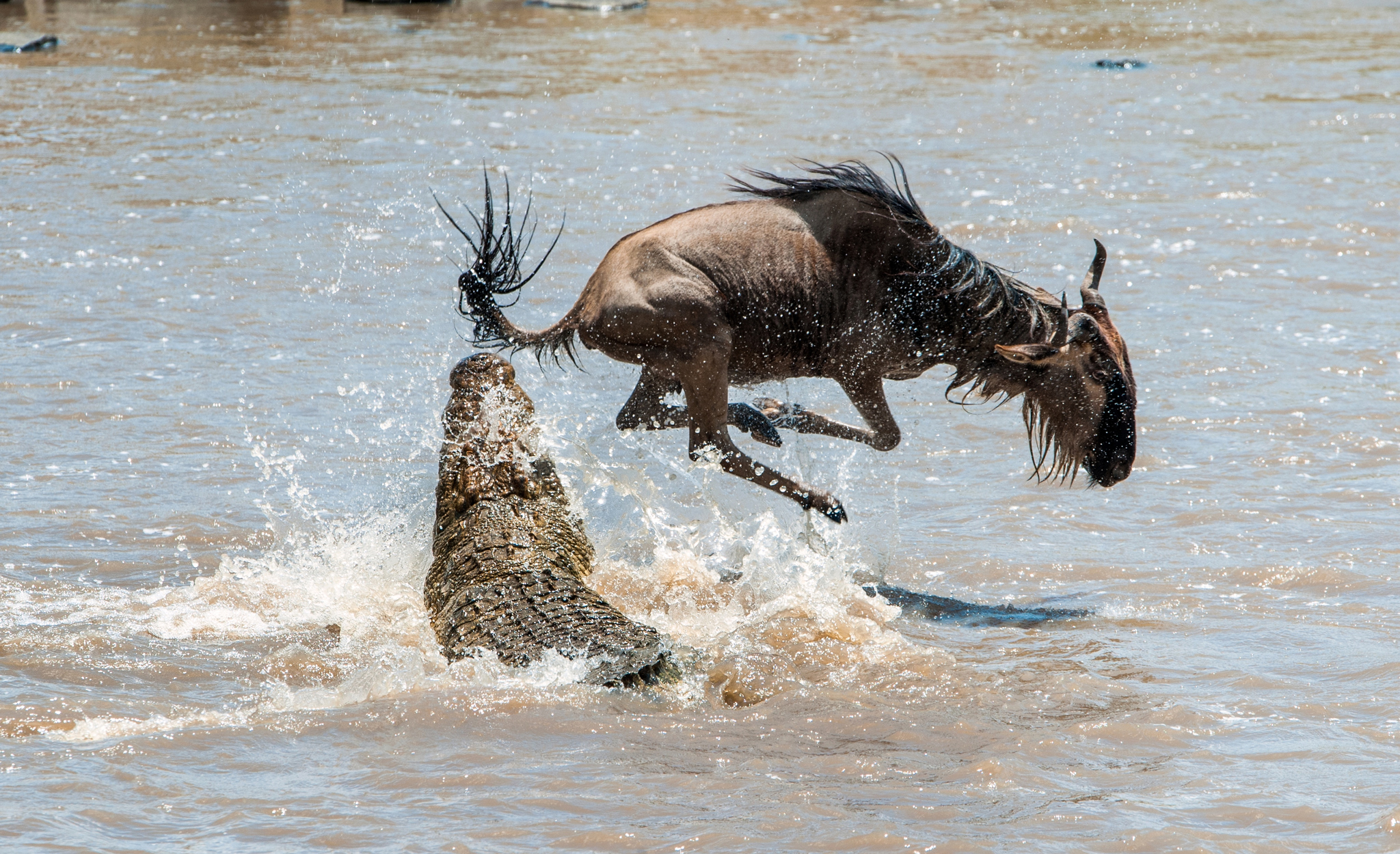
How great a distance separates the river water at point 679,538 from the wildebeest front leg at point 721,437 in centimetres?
22

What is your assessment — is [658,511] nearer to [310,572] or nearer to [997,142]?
[310,572]

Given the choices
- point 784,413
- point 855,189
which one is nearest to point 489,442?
point 784,413

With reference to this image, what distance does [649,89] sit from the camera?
18656mm

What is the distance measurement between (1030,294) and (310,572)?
3.13m

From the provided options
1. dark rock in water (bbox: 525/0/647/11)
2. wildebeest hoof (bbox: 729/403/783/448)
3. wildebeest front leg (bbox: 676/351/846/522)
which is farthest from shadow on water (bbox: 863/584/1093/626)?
dark rock in water (bbox: 525/0/647/11)

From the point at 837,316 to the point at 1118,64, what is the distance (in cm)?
1603

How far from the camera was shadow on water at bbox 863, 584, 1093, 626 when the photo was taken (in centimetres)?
553

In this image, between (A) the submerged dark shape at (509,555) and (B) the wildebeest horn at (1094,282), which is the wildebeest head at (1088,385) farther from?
(A) the submerged dark shape at (509,555)

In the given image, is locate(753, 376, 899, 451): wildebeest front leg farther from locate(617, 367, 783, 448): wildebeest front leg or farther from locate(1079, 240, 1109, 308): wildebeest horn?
locate(1079, 240, 1109, 308): wildebeest horn

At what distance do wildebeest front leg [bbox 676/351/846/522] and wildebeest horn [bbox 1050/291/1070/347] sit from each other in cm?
110

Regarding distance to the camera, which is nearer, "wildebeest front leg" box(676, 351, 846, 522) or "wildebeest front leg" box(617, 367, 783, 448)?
"wildebeest front leg" box(676, 351, 846, 522)

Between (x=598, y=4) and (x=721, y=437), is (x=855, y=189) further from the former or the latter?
(x=598, y=4)

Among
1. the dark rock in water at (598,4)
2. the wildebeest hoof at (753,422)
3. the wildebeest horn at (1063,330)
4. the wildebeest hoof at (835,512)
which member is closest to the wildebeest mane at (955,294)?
the wildebeest horn at (1063,330)

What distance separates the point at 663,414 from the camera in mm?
6578
